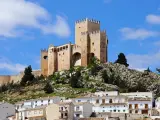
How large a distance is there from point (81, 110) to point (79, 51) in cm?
2304

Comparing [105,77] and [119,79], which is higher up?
[105,77]

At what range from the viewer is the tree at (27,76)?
88.0 metres

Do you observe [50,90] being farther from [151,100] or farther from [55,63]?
[151,100]

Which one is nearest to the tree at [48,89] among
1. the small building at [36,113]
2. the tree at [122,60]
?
the small building at [36,113]

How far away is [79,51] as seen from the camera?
8525 cm

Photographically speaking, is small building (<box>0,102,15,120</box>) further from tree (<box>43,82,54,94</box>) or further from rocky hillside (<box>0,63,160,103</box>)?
tree (<box>43,82,54,94</box>)

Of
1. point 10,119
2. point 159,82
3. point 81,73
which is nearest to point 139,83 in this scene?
point 159,82

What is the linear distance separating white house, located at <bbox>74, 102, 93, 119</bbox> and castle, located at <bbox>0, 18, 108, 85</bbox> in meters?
20.2

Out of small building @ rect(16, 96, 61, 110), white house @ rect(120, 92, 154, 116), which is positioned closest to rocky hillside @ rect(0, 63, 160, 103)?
small building @ rect(16, 96, 61, 110)

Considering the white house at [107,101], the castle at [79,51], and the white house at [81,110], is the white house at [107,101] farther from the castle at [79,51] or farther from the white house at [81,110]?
the castle at [79,51]

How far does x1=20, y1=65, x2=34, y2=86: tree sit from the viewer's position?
289ft

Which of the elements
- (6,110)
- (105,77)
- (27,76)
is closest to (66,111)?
(6,110)

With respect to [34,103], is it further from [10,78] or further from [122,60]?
[10,78]

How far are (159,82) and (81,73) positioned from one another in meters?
12.0
